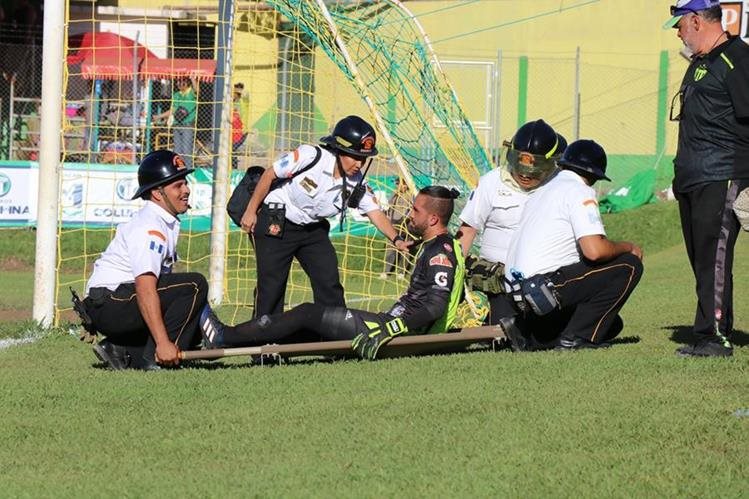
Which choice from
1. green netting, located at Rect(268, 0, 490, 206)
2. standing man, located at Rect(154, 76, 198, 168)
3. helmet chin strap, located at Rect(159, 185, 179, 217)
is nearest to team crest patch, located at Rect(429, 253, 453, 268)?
helmet chin strap, located at Rect(159, 185, 179, 217)

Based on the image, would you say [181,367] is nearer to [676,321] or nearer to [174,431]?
[174,431]

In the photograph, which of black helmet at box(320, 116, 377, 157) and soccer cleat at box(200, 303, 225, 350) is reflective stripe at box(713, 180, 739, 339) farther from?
soccer cleat at box(200, 303, 225, 350)

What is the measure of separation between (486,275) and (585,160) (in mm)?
1041

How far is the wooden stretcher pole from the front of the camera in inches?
290

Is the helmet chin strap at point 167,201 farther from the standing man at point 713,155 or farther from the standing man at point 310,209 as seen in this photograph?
the standing man at point 713,155

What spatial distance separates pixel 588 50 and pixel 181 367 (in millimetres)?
21217

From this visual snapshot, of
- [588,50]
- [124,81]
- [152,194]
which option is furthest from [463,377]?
[588,50]

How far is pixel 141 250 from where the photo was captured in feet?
24.2

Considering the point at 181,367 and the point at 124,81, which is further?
the point at 124,81

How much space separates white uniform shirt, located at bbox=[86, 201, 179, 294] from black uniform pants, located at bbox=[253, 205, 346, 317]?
124cm

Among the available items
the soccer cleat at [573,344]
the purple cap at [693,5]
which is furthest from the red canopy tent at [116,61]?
the purple cap at [693,5]

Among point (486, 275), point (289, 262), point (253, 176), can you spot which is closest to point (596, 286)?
point (486, 275)

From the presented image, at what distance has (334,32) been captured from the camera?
11.3 meters

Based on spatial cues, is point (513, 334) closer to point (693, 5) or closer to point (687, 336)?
point (687, 336)
